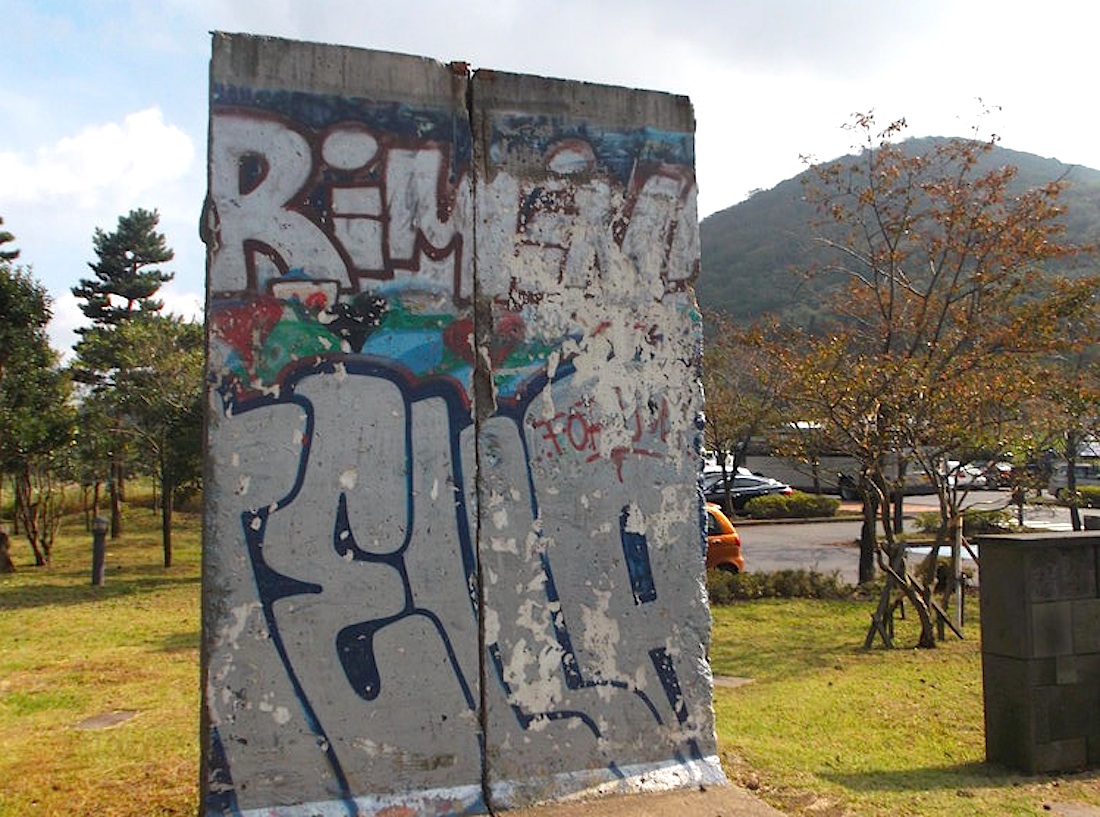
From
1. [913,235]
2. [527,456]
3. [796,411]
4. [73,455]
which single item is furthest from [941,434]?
[73,455]

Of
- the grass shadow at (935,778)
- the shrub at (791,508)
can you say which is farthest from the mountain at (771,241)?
the grass shadow at (935,778)

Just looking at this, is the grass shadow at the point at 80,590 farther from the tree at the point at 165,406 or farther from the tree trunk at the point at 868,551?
the tree trunk at the point at 868,551

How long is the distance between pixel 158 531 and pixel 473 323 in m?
22.0

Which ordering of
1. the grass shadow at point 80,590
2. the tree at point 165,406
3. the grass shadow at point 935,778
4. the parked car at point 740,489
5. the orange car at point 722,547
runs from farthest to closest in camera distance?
1. the parked car at point 740,489
2. the tree at point 165,406
3. the orange car at point 722,547
4. the grass shadow at point 80,590
5. the grass shadow at point 935,778

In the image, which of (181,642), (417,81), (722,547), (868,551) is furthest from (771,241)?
(417,81)

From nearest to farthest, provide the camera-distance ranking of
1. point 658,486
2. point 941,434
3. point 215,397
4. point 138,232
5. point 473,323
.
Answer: point 215,397
point 473,323
point 658,486
point 941,434
point 138,232

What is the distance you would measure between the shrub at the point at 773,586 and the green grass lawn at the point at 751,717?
13.0 inches

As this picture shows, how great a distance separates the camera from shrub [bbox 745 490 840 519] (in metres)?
27.2

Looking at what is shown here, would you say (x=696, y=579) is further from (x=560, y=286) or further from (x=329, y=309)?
(x=329, y=309)

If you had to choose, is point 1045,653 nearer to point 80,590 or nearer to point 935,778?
point 935,778

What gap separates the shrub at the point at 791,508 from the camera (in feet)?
89.1

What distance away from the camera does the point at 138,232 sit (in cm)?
3666

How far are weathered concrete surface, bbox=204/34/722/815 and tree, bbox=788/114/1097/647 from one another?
6.16 meters

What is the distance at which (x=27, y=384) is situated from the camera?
51.1 feet
